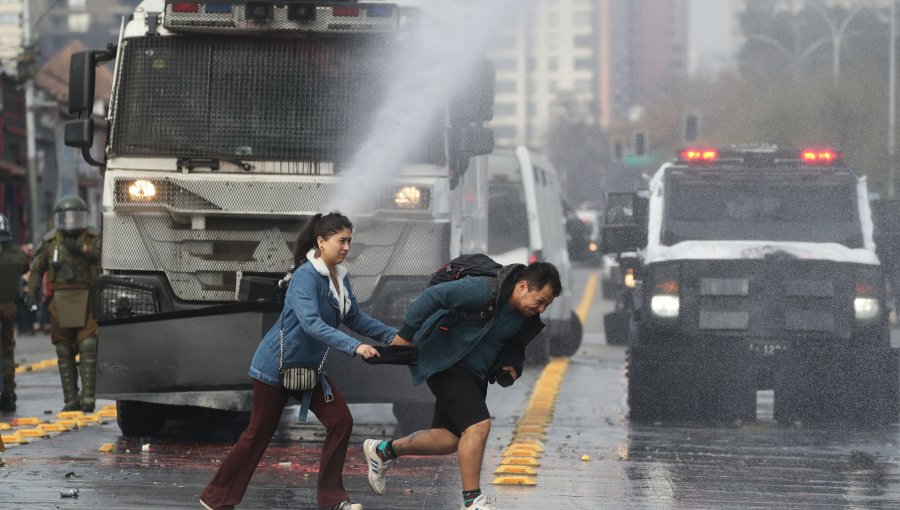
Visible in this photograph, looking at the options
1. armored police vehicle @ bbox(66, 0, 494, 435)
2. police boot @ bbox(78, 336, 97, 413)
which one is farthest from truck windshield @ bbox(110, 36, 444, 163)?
police boot @ bbox(78, 336, 97, 413)

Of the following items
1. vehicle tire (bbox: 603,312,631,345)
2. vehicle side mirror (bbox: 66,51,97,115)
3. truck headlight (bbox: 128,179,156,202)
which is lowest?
vehicle tire (bbox: 603,312,631,345)

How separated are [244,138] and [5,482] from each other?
10.5 feet

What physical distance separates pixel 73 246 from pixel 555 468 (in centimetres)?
565

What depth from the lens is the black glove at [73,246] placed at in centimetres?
1538

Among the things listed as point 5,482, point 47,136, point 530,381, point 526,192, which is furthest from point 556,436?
point 47,136

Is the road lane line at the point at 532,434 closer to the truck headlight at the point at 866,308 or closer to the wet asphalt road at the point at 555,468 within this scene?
the wet asphalt road at the point at 555,468

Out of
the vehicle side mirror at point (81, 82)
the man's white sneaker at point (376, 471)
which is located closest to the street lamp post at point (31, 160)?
the vehicle side mirror at point (81, 82)

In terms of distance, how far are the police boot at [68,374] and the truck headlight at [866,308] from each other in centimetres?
668

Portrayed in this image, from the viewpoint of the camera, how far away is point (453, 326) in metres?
9.00

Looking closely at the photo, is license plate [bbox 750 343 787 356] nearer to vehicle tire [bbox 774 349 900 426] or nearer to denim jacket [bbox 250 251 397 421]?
vehicle tire [bbox 774 349 900 426]

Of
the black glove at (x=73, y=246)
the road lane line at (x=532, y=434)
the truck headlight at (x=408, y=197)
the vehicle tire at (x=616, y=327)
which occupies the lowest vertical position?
the vehicle tire at (x=616, y=327)

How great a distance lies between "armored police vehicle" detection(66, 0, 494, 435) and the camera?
12.5 m

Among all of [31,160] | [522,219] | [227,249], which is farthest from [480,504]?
[31,160]

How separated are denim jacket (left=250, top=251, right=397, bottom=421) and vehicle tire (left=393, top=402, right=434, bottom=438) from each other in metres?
4.58
